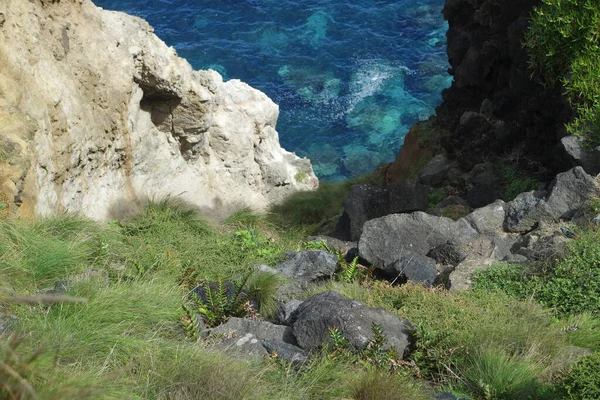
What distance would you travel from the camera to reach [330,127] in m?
24.0

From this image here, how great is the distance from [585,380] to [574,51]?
745 centimetres

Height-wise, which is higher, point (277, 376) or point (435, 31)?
point (277, 376)

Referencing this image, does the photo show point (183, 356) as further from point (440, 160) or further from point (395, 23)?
point (395, 23)

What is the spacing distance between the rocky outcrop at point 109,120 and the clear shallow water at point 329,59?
8153 mm

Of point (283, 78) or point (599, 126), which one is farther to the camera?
point (283, 78)

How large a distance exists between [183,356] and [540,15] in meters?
8.75

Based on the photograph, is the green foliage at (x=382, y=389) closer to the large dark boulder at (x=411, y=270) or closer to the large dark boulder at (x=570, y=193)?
the large dark boulder at (x=411, y=270)

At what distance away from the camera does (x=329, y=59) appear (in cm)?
2611

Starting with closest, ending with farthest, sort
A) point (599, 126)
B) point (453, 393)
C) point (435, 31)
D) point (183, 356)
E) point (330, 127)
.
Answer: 1. point (183, 356)
2. point (453, 393)
3. point (599, 126)
4. point (330, 127)
5. point (435, 31)

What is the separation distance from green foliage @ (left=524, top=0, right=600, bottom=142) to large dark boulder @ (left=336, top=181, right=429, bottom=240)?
10.7 feet

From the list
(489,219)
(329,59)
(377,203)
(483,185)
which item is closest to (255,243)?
(489,219)

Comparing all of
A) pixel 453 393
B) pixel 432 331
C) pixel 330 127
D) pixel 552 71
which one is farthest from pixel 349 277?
pixel 330 127

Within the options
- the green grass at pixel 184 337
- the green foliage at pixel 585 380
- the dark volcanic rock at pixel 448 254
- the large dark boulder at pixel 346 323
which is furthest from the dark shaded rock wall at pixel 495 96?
the green foliage at pixel 585 380

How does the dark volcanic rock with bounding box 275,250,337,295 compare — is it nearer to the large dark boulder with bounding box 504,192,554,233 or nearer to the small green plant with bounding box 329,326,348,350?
the small green plant with bounding box 329,326,348,350
